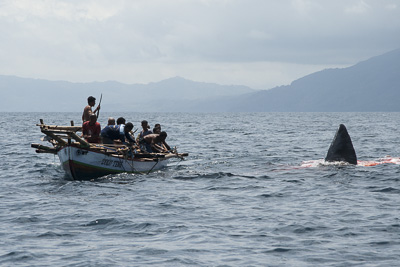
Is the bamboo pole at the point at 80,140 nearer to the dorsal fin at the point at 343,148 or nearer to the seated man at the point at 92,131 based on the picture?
the seated man at the point at 92,131

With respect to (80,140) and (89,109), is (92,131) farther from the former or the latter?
(80,140)

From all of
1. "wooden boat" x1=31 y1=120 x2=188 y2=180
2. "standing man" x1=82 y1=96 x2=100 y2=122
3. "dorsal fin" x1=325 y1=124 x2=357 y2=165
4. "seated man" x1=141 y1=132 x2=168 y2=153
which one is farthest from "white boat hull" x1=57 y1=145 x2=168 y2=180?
"dorsal fin" x1=325 y1=124 x2=357 y2=165

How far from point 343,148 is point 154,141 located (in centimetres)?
853

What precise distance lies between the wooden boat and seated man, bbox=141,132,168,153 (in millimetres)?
1046

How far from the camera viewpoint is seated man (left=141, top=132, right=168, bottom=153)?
77.3ft

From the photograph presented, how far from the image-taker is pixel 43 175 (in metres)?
22.8

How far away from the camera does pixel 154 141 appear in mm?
23891

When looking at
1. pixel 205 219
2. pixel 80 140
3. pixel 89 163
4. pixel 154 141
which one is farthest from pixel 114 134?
pixel 205 219

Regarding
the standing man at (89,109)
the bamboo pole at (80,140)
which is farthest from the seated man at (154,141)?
the bamboo pole at (80,140)

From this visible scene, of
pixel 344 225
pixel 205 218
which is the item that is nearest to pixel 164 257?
pixel 205 218

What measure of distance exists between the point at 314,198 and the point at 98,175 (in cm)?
860

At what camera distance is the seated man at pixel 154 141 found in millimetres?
23562

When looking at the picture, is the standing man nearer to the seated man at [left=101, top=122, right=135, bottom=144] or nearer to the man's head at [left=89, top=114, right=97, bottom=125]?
the man's head at [left=89, top=114, right=97, bottom=125]

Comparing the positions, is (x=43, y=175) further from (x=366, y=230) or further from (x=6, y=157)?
(x=366, y=230)
